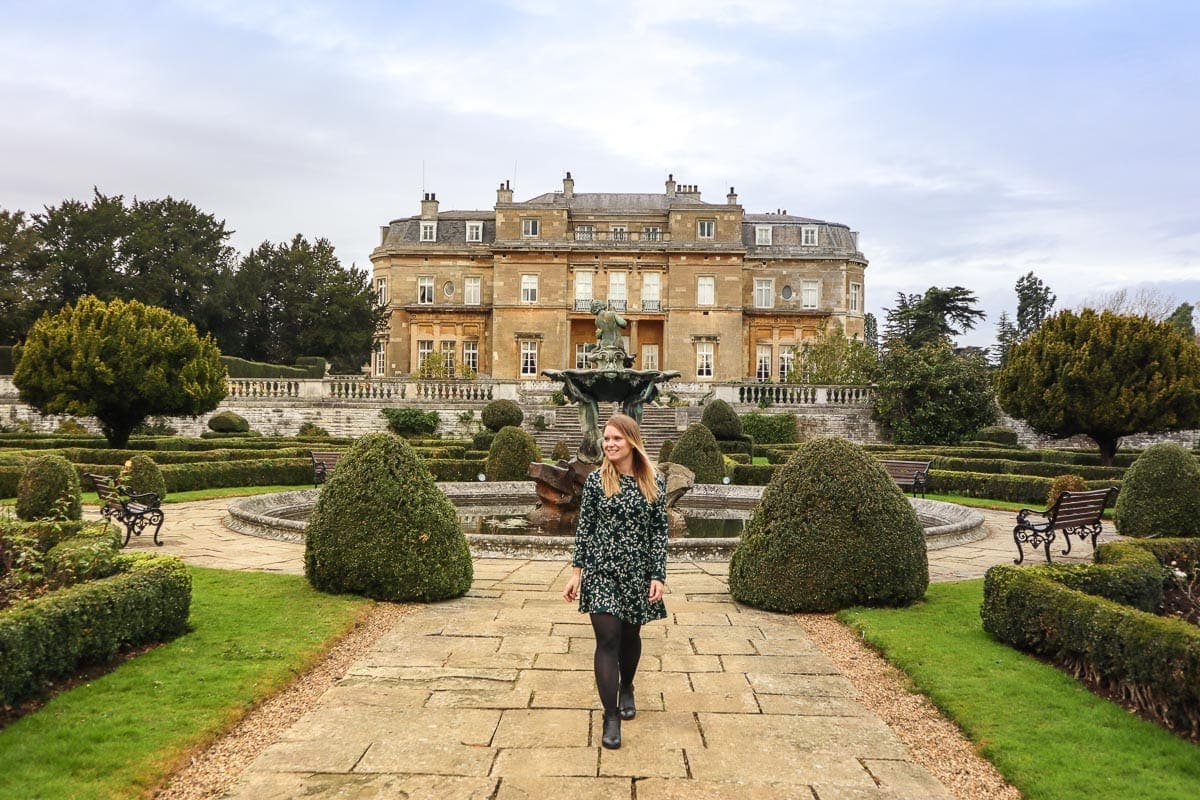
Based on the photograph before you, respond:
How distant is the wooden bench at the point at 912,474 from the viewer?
15.9m

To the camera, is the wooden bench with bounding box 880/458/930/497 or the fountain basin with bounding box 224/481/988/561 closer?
the fountain basin with bounding box 224/481/988/561

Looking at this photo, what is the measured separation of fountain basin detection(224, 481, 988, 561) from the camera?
9.59 metres

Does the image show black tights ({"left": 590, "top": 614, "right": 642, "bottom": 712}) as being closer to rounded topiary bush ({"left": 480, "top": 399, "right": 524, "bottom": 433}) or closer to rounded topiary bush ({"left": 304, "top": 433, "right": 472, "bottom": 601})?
rounded topiary bush ({"left": 304, "top": 433, "right": 472, "bottom": 601})

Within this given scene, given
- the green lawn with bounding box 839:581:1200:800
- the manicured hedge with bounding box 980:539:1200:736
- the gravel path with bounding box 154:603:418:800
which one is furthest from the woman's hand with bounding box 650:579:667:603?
the manicured hedge with bounding box 980:539:1200:736

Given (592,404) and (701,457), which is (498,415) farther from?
(592,404)

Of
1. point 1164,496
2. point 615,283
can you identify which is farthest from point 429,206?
point 1164,496

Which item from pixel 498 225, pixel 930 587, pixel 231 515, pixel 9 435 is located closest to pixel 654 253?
pixel 498 225

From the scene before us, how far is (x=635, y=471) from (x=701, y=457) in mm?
12944

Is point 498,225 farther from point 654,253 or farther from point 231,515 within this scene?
point 231,515

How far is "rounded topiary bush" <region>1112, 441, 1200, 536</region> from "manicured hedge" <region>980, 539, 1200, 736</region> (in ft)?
13.6

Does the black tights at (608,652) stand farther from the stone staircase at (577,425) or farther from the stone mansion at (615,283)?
the stone mansion at (615,283)

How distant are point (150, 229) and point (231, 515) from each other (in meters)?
34.2

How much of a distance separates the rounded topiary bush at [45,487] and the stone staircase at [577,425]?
15.5m

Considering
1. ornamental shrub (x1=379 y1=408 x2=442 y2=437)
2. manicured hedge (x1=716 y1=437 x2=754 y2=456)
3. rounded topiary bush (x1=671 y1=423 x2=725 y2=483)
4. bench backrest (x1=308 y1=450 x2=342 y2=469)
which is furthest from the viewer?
ornamental shrub (x1=379 y1=408 x2=442 y2=437)
